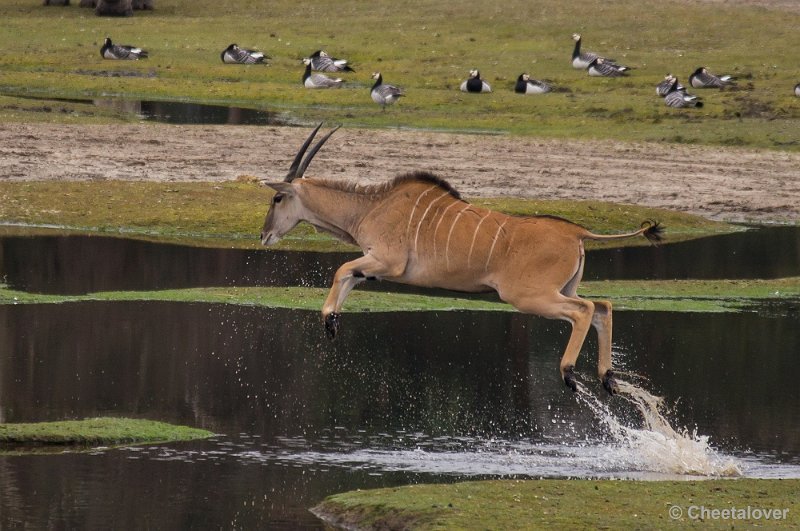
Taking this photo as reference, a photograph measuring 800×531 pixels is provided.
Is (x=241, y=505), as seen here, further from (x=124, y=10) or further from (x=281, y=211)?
(x=124, y=10)

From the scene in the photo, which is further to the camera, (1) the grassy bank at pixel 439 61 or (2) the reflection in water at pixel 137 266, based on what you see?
(1) the grassy bank at pixel 439 61

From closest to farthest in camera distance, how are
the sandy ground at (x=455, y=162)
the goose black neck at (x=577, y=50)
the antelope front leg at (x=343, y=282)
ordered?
the antelope front leg at (x=343, y=282) → the sandy ground at (x=455, y=162) → the goose black neck at (x=577, y=50)

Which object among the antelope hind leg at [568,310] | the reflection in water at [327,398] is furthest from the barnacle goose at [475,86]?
the antelope hind leg at [568,310]

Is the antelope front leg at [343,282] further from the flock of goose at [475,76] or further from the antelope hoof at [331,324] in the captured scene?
the flock of goose at [475,76]

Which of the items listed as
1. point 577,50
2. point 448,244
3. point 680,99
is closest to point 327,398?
point 448,244

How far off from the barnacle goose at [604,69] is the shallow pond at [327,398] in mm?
22021

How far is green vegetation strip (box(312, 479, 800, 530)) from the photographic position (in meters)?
8.84

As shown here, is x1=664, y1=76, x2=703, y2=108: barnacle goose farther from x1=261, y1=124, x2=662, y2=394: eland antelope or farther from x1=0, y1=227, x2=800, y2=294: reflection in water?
x1=261, y1=124, x2=662, y2=394: eland antelope

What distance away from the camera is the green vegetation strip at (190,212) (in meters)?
21.3

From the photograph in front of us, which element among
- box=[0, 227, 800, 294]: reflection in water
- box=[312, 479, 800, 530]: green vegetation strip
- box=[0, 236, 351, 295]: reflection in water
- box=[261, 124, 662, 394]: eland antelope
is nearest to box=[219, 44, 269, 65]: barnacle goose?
box=[0, 227, 800, 294]: reflection in water

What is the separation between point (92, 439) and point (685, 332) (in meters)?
7.38

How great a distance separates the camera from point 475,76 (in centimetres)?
3762

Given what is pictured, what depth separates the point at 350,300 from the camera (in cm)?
1695

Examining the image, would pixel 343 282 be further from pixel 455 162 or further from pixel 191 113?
pixel 191 113
